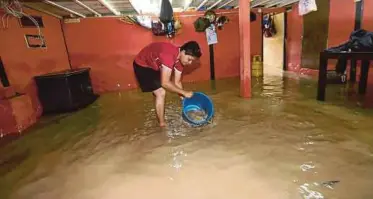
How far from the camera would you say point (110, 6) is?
4363 millimetres

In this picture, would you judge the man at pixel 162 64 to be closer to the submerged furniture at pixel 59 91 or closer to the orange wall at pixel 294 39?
the submerged furniture at pixel 59 91

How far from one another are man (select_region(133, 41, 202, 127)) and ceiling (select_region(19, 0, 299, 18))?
187cm

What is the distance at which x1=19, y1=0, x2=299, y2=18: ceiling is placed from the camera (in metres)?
3.76

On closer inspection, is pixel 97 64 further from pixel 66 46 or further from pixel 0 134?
pixel 0 134

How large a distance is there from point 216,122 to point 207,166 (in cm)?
105

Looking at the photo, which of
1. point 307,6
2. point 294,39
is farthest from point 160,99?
point 294,39

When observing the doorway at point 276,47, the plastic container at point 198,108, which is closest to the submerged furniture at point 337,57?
the plastic container at point 198,108

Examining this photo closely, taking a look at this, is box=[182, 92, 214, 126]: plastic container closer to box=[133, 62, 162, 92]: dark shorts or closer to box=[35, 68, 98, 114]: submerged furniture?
box=[133, 62, 162, 92]: dark shorts

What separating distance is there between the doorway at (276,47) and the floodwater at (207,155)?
3.56 metres

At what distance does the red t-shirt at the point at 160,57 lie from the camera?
7.77 feet

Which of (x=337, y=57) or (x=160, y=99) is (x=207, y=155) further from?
(x=337, y=57)

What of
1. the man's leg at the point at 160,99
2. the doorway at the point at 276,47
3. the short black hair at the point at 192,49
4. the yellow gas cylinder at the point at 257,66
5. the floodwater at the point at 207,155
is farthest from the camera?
A: the doorway at the point at 276,47

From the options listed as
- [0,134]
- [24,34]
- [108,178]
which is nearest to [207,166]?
[108,178]

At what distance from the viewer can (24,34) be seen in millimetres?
3619
